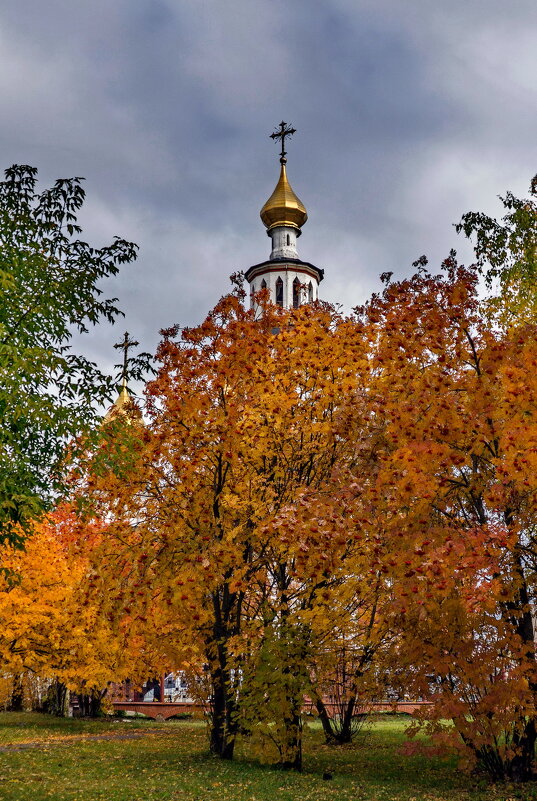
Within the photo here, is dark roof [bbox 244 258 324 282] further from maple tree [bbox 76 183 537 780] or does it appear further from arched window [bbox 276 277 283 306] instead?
maple tree [bbox 76 183 537 780]

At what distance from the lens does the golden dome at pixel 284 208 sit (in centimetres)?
5966

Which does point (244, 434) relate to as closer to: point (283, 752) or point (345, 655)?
point (345, 655)

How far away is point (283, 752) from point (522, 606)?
560 centimetres

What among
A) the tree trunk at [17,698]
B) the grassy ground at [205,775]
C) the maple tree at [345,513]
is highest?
the maple tree at [345,513]

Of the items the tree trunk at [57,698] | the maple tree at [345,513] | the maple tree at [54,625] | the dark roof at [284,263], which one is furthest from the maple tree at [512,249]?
the dark roof at [284,263]

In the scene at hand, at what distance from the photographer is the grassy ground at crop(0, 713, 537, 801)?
1070 cm

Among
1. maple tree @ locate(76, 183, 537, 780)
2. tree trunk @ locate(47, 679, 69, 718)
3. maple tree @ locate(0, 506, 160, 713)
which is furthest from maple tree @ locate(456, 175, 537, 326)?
tree trunk @ locate(47, 679, 69, 718)

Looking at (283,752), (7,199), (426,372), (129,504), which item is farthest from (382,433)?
(7,199)

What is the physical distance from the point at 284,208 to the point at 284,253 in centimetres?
357

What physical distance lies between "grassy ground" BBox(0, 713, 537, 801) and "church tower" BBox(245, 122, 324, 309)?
143 ft

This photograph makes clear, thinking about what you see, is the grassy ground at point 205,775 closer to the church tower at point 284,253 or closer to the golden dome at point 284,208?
the church tower at point 284,253

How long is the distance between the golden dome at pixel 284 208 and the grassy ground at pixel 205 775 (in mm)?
46646

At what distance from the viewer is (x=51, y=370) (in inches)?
505

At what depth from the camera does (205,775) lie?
12.5 metres
